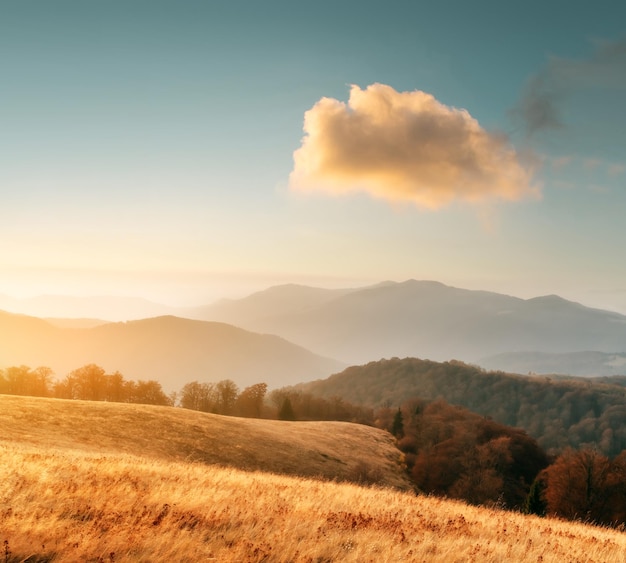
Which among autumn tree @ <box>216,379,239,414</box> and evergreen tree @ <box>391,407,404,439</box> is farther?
autumn tree @ <box>216,379,239,414</box>

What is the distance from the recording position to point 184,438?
38.9m

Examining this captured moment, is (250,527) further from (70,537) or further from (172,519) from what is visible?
(70,537)

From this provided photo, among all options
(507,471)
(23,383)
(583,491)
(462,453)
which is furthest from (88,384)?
(583,491)

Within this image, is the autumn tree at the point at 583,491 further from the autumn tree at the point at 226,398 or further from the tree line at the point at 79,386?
the tree line at the point at 79,386

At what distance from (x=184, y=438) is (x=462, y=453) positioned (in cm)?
6292

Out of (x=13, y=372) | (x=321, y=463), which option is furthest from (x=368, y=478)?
(x=13, y=372)

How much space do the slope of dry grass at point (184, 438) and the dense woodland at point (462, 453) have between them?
478 inches

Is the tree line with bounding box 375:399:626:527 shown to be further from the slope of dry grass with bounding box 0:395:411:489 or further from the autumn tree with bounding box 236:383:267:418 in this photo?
the autumn tree with bounding box 236:383:267:418

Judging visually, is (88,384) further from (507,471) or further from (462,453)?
(507,471)

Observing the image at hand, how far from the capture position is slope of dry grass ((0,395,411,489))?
32.0m

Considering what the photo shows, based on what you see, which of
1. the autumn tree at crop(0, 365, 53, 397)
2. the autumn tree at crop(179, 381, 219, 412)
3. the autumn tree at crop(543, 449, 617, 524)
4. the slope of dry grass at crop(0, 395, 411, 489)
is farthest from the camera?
the autumn tree at crop(179, 381, 219, 412)

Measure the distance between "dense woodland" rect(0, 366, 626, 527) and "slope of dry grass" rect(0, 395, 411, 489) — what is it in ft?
39.9

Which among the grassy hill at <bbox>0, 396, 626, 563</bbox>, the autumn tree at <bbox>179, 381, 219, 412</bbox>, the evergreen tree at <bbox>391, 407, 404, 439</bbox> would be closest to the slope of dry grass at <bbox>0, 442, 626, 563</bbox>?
the grassy hill at <bbox>0, 396, 626, 563</bbox>

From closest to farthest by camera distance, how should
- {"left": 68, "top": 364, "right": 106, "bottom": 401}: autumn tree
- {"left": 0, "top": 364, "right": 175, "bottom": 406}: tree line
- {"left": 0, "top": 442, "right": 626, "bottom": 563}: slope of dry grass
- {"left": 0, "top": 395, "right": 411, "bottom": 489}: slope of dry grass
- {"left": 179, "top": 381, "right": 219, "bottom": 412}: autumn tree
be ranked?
{"left": 0, "top": 442, "right": 626, "bottom": 563}: slope of dry grass
{"left": 0, "top": 395, "right": 411, "bottom": 489}: slope of dry grass
{"left": 0, "top": 364, "right": 175, "bottom": 406}: tree line
{"left": 68, "top": 364, "right": 106, "bottom": 401}: autumn tree
{"left": 179, "top": 381, "right": 219, "bottom": 412}: autumn tree
